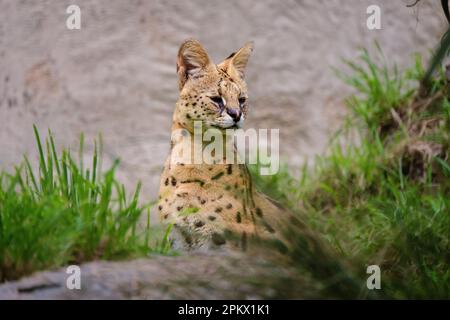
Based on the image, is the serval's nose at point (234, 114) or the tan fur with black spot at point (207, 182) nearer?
the tan fur with black spot at point (207, 182)

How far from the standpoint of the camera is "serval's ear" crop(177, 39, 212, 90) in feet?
13.4

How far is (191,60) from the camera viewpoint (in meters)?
4.12

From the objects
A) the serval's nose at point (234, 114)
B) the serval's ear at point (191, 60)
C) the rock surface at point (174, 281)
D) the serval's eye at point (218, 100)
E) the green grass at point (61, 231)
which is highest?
the serval's ear at point (191, 60)

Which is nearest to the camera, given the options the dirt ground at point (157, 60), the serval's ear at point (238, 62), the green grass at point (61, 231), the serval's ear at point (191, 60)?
the green grass at point (61, 231)

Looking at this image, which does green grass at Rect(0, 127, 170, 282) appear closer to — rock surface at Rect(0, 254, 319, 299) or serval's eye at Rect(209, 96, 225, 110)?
rock surface at Rect(0, 254, 319, 299)

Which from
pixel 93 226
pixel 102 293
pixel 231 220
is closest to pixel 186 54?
pixel 231 220

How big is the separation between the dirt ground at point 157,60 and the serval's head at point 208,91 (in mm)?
2696

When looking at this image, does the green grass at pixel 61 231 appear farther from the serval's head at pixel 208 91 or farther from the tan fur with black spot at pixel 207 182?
the serval's head at pixel 208 91

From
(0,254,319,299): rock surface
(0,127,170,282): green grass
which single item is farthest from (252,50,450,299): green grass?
(0,254,319,299): rock surface

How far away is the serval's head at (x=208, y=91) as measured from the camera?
154 inches

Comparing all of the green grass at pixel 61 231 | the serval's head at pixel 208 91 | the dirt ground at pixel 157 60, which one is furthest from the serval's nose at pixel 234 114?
the dirt ground at pixel 157 60

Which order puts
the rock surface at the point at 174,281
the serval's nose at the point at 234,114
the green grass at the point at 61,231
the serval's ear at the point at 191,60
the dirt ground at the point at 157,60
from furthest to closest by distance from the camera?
the dirt ground at the point at 157,60 → the serval's ear at the point at 191,60 → the serval's nose at the point at 234,114 → the green grass at the point at 61,231 → the rock surface at the point at 174,281

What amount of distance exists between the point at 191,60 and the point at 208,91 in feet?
0.77

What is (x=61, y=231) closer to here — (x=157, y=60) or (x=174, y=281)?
(x=174, y=281)
